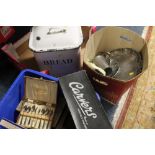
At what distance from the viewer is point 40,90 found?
1341 mm

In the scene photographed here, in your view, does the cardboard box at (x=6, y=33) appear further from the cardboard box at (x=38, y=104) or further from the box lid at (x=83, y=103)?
the box lid at (x=83, y=103)

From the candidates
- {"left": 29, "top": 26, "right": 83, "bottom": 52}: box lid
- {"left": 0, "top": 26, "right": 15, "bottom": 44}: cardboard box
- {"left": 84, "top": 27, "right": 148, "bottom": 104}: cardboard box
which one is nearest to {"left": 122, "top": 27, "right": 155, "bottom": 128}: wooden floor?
{"left": 84, "top": 27, "right": 148, "bottom": 104}: cardboard box

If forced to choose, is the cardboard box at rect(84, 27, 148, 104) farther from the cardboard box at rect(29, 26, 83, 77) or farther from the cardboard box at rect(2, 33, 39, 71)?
the cardboard box at rect(2, 33, 39, 71)

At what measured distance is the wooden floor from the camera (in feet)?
5.01

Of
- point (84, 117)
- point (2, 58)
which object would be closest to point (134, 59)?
point (84, 117)

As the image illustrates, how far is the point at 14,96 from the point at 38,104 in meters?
0.14

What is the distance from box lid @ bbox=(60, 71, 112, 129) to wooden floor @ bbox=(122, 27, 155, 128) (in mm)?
455

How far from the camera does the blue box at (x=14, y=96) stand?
4.05ft

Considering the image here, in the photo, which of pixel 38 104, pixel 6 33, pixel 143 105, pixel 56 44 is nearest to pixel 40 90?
pixel 38 104

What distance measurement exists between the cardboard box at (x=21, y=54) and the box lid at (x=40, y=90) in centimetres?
32

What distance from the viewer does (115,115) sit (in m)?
1.54
